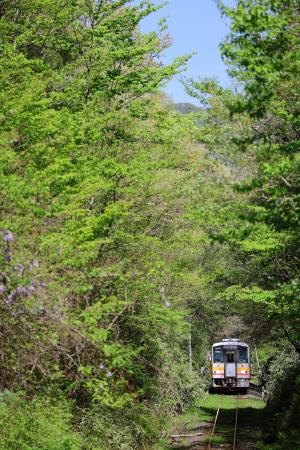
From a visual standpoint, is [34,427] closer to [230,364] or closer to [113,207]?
[113,207]

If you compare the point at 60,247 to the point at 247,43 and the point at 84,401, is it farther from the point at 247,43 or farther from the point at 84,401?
the point at 84,401

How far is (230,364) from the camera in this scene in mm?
43750

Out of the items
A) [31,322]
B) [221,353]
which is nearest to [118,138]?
[31,322]

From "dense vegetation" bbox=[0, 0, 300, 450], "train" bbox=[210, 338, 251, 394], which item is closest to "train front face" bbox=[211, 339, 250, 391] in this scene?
"train" bbox=[210, 338, 251, 394]

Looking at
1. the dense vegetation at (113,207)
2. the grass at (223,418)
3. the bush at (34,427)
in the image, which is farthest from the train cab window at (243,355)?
the bush at (34,427)

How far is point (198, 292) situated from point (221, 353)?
8.73 meters

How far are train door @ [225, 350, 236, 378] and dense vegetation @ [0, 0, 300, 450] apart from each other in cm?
1376

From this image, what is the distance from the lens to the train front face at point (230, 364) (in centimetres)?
4378

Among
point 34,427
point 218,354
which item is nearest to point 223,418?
point 218,354

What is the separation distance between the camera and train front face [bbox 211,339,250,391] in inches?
1724

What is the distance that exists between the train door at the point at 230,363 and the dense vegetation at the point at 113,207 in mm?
13759

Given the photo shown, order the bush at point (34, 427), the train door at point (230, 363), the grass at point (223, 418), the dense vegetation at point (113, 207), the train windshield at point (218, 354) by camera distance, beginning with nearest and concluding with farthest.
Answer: the dense vegetation at point (113, 207) → the bush at point (34, 427) → the grass at point (223, 418) → the train door at point (230, 363) → the train windshield at point (218, 354)

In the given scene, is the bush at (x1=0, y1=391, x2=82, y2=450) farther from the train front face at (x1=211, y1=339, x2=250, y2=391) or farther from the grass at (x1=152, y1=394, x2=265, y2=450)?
the train front face at (x1=211, y1=339, x2=250, y2=391)

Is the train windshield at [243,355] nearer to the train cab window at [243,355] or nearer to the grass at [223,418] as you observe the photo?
the train cab window at [243,355]
